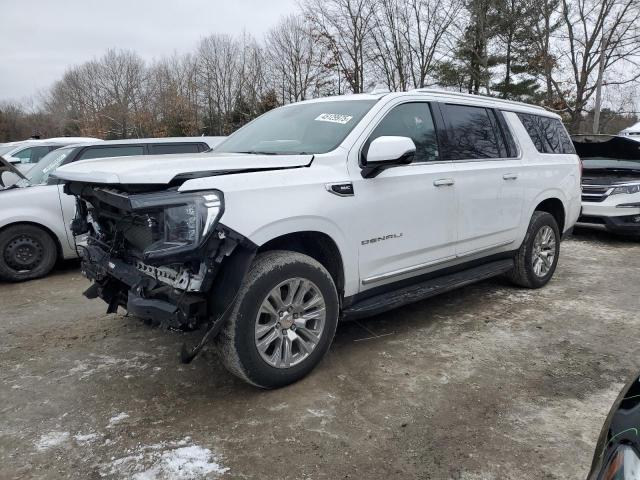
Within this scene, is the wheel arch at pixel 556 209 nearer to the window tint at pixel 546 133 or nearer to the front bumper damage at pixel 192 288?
the window tint at pixel 546 133

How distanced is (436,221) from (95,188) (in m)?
2.46

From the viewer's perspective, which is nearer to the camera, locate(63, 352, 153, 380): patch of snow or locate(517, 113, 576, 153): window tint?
locate(63, 352, 153, 380): patch of snow

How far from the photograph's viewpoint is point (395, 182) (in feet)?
11.7

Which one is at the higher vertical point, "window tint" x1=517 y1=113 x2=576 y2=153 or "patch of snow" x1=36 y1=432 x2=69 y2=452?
"window tint" x1=517 y1=113 x2=576 y2=153

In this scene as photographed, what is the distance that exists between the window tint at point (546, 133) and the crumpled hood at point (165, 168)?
9.66 ft

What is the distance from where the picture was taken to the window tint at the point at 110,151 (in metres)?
6.49

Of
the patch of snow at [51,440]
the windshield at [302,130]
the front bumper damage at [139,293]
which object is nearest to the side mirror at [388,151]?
the windshield at [302,130]

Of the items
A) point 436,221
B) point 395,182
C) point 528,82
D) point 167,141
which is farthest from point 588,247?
point 528,82

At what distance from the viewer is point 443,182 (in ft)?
12.8

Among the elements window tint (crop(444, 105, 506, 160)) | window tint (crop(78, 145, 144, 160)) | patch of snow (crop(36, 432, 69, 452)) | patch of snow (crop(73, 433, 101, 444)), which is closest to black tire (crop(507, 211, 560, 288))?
window tint (crop(444, 105, 506, 160))

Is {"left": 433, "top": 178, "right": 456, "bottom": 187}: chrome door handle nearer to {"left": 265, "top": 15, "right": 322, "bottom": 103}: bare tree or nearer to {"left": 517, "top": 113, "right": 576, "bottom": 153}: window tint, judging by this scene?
{"left": 517, "top": 113, "right": 576, "bottom": 153}: window tint

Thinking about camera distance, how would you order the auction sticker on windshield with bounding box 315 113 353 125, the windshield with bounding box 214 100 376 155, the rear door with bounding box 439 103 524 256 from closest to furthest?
the windshield with bounding box 214 100 376 155 < the auction sticker on windshield with bounding box 315 113 353 125 < the rear door with bounding box 439 103 524 256

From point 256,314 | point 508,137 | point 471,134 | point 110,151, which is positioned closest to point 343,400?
point 256,314

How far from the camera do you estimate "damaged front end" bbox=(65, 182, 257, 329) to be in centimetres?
260
